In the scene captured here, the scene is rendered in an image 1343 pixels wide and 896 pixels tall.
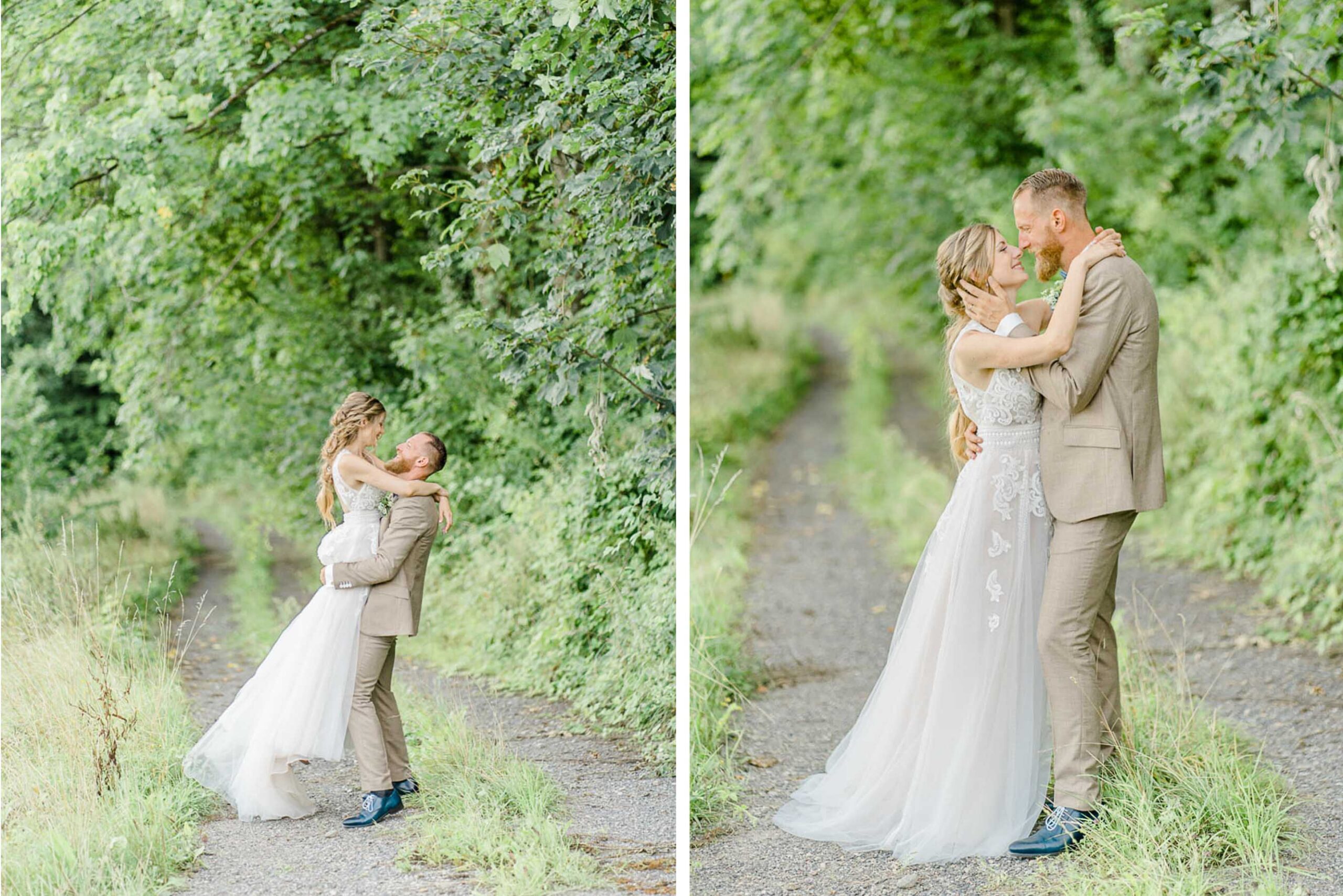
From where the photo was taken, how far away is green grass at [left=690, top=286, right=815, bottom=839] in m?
4.42

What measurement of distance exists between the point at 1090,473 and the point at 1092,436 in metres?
0.11

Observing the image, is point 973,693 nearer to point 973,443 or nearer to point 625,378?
point 973,443

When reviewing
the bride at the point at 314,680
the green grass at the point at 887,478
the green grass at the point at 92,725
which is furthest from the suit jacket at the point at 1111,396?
the green grass at the point at 887,478

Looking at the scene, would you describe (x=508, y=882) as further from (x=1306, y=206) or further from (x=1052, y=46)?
(x=1052, y=46)

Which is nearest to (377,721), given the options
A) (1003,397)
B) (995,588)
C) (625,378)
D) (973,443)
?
(625,378)

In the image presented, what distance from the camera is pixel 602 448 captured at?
14.6 feet

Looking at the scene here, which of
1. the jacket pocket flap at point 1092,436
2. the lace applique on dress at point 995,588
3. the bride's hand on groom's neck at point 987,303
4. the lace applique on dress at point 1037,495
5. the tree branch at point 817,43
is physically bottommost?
the lace applique on dress at point 995,588

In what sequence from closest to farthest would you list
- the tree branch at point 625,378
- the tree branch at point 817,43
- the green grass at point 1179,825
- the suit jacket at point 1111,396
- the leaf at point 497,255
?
the green grass at point 1179,825
the suit jacket at point 1111,396
the leaf at point 497,255
the tree branch at point 625,378
the tree branch at point 817,43

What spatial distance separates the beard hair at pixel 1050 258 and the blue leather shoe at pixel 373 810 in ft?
8.55

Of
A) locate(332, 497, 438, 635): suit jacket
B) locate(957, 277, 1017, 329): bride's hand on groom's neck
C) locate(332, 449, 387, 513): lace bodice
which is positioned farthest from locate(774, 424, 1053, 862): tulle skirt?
locate(332, 449, 387, 513): lace bodice

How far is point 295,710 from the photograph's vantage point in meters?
3.82

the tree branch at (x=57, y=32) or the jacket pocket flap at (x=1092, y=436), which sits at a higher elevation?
the tree branch at (x=57, y=32)

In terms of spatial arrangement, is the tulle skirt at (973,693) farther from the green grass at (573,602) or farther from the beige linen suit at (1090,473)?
the green grass at (573,602)

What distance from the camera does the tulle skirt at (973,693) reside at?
366cm
